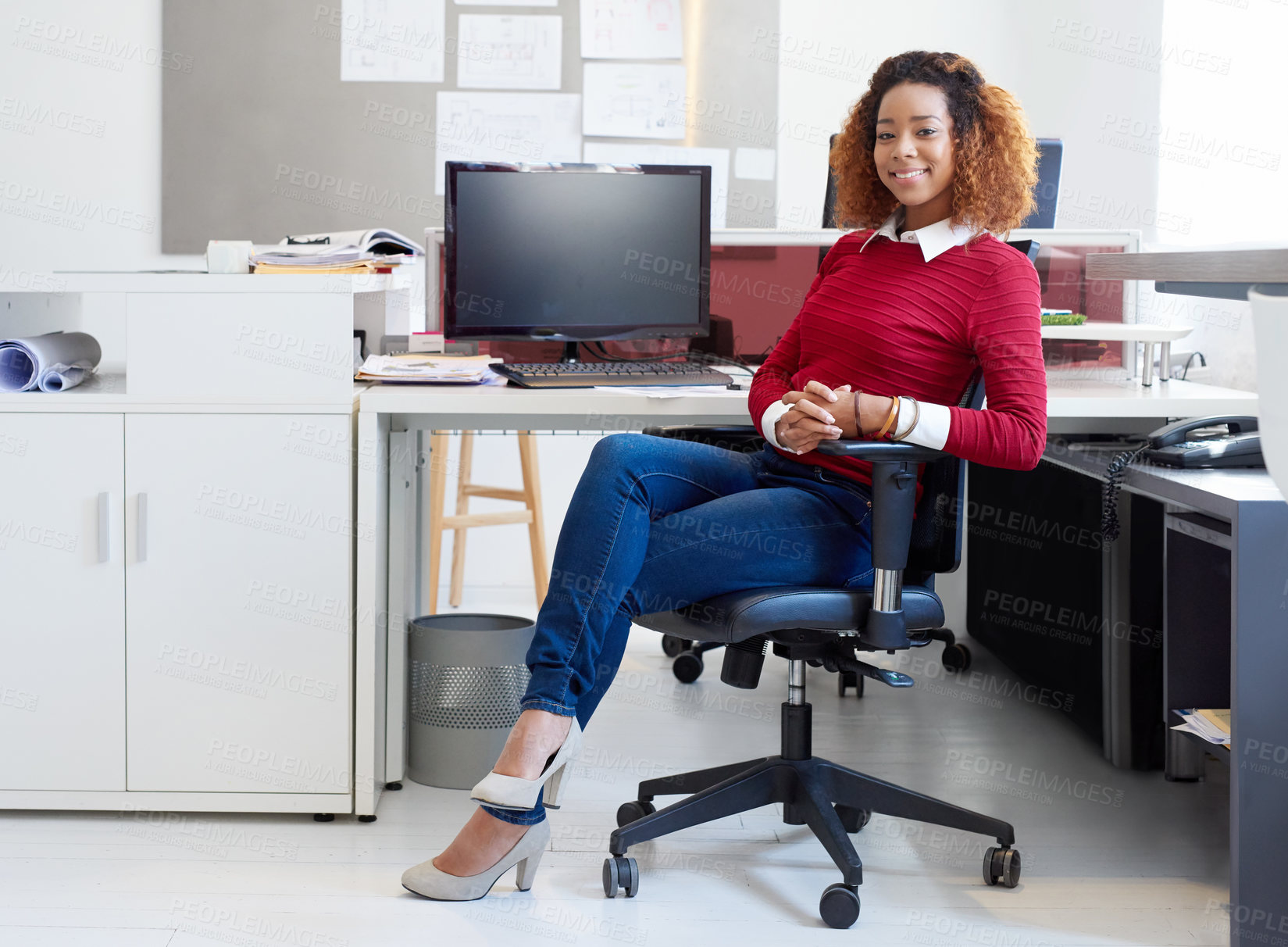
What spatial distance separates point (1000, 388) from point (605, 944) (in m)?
0.89

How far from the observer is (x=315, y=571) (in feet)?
6.36

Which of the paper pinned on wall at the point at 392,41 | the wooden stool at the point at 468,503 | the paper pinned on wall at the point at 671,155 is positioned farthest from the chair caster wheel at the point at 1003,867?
the paper pinned on wall at the point at 392,41

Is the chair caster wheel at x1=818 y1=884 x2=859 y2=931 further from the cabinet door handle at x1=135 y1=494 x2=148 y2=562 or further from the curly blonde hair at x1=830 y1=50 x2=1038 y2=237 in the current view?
the cabinet door handle at x1=135 y1=494 x2=148 y2=562

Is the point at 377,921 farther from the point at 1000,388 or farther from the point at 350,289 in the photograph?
the point at 1000,388

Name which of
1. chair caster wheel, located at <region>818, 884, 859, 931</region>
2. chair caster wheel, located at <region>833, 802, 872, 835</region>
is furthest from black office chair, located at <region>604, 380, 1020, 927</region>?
chair caster wheel, located at <region>833, 802, 872, 835</region>

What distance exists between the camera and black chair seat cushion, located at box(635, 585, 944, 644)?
155 cm

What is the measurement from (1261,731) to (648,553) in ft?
2.67

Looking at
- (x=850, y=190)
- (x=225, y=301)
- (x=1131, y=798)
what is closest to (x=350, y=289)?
(x=225, y=301)

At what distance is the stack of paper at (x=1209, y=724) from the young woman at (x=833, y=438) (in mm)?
575

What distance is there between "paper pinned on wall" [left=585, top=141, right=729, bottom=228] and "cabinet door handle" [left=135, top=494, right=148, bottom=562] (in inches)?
78.8

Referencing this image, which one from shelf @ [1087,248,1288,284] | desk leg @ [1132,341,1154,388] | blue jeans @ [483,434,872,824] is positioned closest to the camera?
shelf @ [1087,248,1288,284]

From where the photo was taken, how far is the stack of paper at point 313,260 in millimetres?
2016

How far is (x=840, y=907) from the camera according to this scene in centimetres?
162

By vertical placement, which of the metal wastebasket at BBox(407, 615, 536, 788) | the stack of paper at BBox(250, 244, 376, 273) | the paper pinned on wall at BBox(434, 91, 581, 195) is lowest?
the metal wastebasket at BBox(407, 615, 536, 788)
